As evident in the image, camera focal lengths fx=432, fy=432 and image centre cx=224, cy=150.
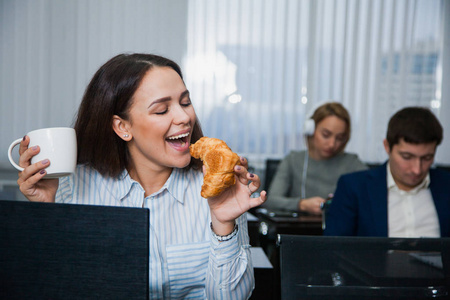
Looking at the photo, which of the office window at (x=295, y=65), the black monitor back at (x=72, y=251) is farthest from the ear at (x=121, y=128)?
the office window at (x=295, y=65)

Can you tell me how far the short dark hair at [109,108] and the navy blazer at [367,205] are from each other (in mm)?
874

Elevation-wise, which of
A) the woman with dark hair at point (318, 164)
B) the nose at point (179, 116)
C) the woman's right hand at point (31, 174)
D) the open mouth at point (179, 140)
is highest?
the nose at point (179, 116)

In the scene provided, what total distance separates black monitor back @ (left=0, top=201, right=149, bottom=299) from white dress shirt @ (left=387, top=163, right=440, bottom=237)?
1601 millimetres

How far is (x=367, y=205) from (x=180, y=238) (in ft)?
3.39

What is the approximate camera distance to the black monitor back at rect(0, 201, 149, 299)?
2.28ft

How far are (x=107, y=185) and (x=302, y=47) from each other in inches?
138

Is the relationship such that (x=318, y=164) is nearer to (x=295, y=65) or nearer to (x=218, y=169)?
(x=295, y=65)

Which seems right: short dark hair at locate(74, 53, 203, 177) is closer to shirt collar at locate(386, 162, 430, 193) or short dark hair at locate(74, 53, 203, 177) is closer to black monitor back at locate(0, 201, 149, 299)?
black monitor back at locate(0, 201, 149, 299)

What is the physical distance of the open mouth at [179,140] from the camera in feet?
4.05

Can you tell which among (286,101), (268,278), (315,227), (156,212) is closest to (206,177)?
(156,212)

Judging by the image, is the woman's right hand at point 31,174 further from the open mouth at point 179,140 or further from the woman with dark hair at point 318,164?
the woman with dark hair at point 318,164

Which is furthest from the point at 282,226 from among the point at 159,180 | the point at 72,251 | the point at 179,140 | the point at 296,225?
the point at 72,251

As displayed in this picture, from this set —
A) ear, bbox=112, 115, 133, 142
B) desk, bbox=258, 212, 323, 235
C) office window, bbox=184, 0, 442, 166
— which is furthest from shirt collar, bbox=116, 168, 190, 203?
office window, bbox=184, 0, 442, 166

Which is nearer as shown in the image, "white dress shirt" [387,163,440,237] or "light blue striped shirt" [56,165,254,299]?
"light blue striped shirt" [56,165,254,299]
